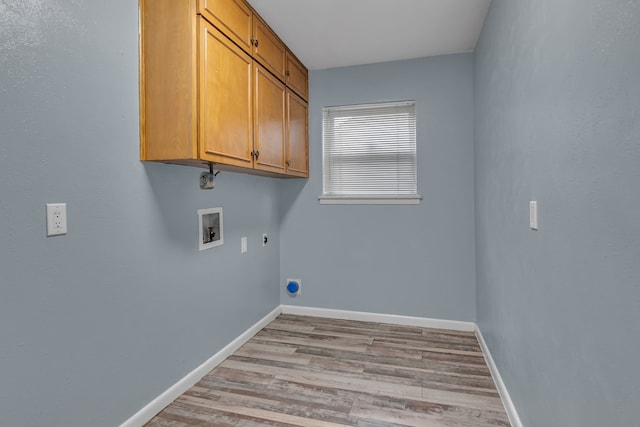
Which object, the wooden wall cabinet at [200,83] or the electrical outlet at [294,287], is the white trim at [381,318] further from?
the wooden wall cabinet at [200,83]

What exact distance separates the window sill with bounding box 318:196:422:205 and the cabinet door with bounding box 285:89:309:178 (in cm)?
31

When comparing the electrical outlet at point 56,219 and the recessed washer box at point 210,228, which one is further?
the recessed washer box at point 210,228

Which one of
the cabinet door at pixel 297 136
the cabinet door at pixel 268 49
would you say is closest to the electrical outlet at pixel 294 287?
the cabinet door at pixel 297 136

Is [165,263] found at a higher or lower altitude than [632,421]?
higher

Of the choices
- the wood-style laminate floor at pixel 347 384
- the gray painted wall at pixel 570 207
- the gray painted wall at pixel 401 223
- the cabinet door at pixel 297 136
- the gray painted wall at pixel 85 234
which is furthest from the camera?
the gray painted wall at pixel 401 223

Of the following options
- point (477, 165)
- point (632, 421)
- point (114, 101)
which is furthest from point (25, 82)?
point (477, 165)

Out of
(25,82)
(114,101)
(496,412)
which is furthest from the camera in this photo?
(496,412)

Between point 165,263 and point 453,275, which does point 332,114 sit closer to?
point 453,275

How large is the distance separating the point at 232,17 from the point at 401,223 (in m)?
2.07

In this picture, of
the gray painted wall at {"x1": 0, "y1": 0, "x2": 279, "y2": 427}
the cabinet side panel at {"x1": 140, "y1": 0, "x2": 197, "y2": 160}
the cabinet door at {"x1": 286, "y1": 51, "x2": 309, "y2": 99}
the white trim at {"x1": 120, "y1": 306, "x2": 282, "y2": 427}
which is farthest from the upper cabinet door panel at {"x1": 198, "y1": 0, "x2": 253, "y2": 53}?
the white trim at {"x1": 120, "y1": 306, "x2": 282, "y2": 427}

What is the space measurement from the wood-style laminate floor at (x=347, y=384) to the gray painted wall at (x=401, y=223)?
36 cm

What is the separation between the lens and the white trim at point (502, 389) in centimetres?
175

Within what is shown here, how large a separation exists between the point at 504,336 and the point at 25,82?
97.9 inches

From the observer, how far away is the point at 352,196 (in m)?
3.27
